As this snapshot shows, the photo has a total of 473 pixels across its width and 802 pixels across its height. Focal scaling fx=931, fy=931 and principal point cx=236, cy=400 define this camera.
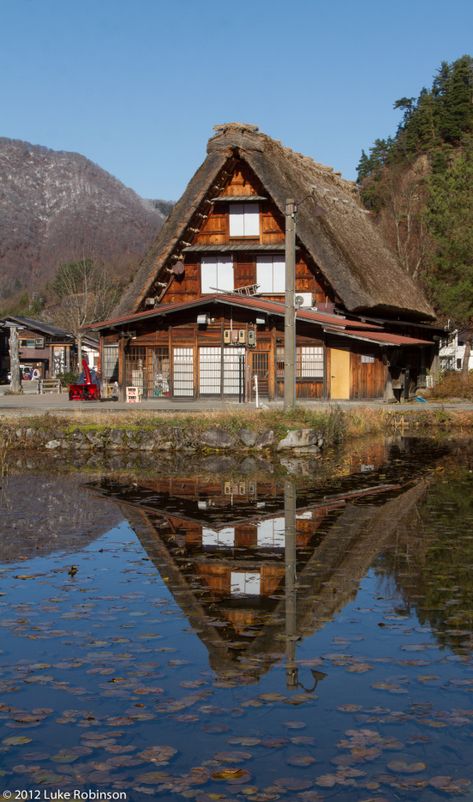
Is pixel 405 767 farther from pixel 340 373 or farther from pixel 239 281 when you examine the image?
pixel 239 281

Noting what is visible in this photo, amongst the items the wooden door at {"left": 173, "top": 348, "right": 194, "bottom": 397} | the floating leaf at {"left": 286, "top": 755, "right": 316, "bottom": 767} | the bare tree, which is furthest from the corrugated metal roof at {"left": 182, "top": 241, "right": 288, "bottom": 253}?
the floating leaf at {"left": 286, "top": 755, "right": 316, "bottom": 767}

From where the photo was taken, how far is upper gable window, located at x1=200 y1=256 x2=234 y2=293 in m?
38.4

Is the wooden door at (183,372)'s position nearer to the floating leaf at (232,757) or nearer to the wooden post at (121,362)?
the wooden post at (121,362)

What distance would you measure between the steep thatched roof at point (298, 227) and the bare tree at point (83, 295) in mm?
24603

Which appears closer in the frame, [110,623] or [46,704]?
[46,704]

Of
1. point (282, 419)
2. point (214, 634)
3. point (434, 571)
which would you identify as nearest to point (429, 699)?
point (214, 634)

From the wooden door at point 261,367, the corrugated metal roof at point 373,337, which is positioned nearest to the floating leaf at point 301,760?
the corrugated metal roof at point 373,337

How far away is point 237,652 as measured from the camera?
695 cm

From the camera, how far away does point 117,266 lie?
382 ft

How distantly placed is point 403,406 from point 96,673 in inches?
1043

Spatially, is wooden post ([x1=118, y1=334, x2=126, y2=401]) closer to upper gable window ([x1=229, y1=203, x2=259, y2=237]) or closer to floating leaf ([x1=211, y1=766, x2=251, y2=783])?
upper gable window ([x1=229, y1=203, x2=259, y2=237])

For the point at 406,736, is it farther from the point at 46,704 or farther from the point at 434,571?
the point at 434,571

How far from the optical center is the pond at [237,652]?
5051 millimetres

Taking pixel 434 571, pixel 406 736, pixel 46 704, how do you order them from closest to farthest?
Result: pixel 406 736 → pixel 46 704 → pixel 434 571
